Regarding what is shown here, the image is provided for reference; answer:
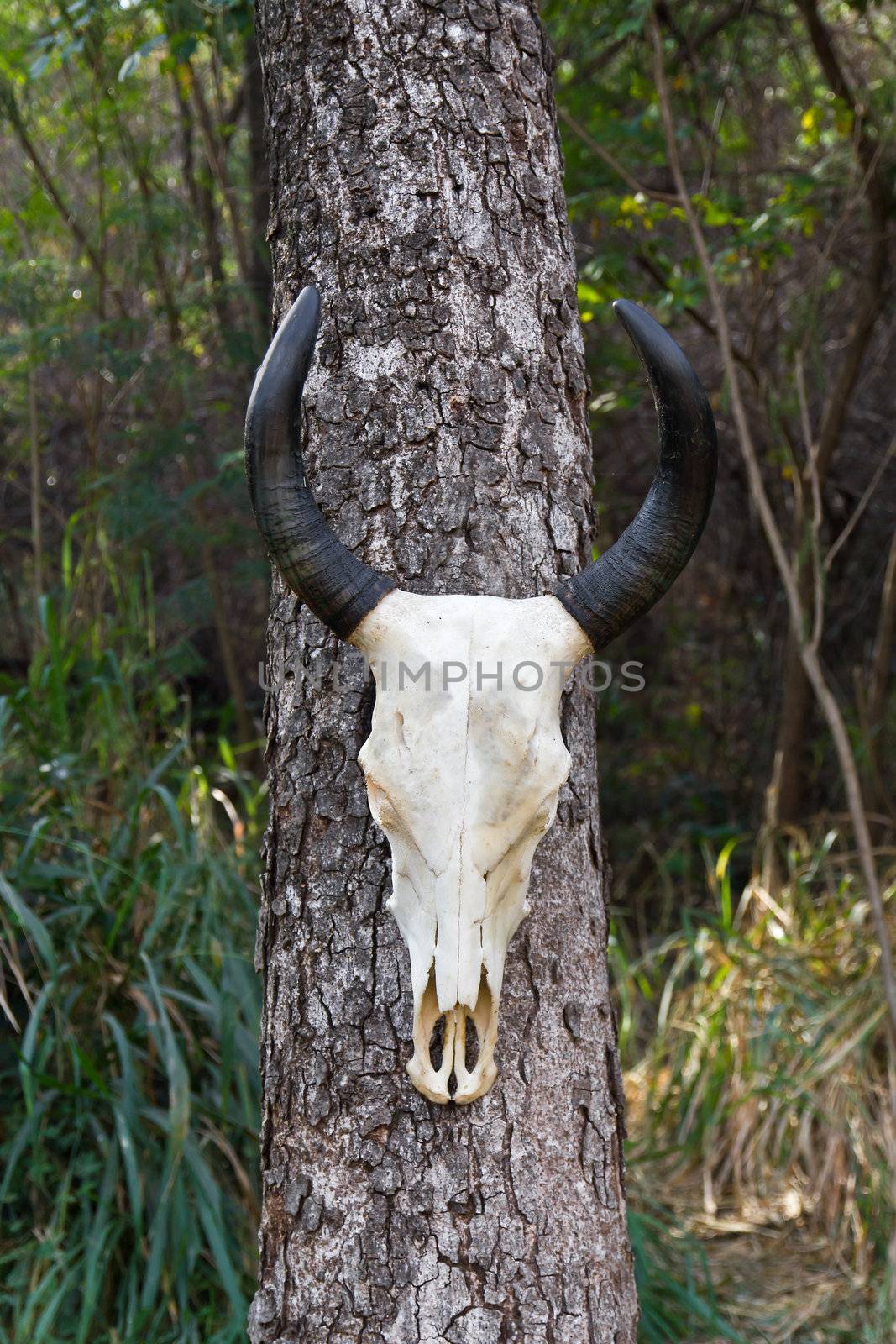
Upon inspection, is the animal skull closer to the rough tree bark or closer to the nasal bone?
the nasal bone

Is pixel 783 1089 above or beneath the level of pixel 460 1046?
beneath

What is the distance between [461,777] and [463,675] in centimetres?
14

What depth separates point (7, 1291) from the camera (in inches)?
119

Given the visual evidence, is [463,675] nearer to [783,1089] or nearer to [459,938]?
[459,938]

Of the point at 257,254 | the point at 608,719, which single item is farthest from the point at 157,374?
Result: the point at 608,719

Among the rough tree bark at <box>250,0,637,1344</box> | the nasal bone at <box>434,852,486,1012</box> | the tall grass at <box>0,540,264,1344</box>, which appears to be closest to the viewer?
the nasal bone at <box>434,852,486,1012</box>

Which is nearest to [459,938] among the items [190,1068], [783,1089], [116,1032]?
[116,1032]

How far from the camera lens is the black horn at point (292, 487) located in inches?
60.7

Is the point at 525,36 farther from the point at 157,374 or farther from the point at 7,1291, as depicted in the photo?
the point at 157,374

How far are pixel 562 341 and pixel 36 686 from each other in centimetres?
282

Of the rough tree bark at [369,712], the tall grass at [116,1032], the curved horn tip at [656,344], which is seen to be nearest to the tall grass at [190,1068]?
the tall grass at [116,1032]

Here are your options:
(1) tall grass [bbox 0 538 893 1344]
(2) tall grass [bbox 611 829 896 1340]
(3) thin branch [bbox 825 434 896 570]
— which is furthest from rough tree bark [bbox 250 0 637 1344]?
(3) thin branch [bbox 825 434 896 570]

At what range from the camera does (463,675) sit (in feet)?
5.19

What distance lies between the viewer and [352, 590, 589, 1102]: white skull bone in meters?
1.56
